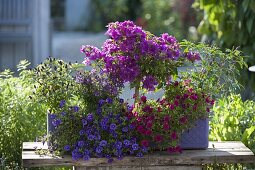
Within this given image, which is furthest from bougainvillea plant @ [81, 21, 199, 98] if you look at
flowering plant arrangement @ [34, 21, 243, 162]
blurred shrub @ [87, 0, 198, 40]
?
blurred shrub @ [87, 0, 198, 40]

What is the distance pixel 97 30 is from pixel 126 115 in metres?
12.9

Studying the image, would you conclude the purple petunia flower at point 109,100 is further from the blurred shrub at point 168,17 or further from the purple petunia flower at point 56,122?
the blurred shrub at point 168,17

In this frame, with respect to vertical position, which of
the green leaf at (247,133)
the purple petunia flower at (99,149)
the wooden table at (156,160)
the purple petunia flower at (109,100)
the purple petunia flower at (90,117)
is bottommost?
the wooden table at (156,160)

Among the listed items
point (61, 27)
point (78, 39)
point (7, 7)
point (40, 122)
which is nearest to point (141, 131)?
point (40, 122)

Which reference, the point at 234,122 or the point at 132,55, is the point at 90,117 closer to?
the point at 132,55

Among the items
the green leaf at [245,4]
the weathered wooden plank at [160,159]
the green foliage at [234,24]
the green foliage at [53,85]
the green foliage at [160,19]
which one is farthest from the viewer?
the green foliage at [160,19]

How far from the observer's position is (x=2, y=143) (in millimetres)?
5070

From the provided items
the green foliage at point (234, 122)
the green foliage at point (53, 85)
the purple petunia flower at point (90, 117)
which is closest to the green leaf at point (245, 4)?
the green foliage at point (234, 122)

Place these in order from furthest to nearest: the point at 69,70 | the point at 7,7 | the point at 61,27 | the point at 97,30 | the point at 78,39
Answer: the point at 61,27 → the point at 97,30 → the point at 78,39 → the point at 7,7 → the point at 69,70

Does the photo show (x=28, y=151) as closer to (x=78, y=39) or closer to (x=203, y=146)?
(x=203, y=146)

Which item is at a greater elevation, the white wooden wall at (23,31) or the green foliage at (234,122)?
the white wooden wall at (23,31)

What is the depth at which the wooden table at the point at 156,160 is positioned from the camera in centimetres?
398

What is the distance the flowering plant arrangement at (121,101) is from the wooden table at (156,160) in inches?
1.7

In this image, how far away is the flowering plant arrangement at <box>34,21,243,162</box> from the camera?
4059 mm
